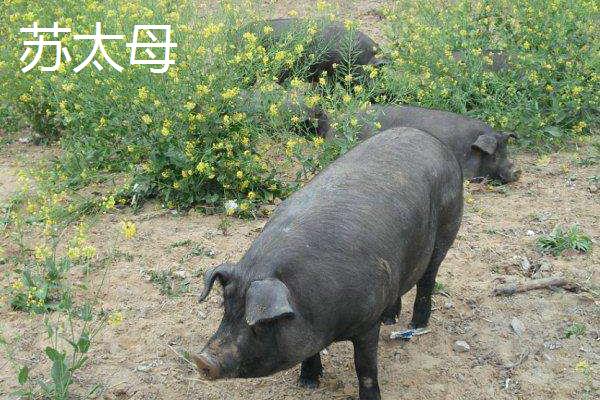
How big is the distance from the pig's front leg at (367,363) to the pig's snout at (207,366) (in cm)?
71

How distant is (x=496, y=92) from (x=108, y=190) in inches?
126

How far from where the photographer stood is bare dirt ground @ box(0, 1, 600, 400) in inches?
145

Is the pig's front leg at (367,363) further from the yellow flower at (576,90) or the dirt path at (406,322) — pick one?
the yellow flower at (576,90)

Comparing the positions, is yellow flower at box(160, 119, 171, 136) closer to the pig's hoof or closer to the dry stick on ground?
the pig's hoof

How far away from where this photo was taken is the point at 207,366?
284 centimetres

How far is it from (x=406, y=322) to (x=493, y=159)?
7.86 feet

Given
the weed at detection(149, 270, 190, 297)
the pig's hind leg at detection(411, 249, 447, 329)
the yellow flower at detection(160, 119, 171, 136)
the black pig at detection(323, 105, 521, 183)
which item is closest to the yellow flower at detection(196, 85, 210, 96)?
the yellow flower at detection(160, 119, 171, 136)

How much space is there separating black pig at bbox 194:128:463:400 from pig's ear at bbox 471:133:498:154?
2.35m

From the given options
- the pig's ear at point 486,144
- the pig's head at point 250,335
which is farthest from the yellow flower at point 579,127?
the pig's head at point 250,335

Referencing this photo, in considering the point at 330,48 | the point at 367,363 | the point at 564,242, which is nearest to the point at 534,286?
the point at 564,242

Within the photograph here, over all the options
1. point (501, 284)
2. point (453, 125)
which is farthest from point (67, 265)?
point (453, 125)

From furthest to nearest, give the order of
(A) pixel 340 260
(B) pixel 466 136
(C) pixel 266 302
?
(B) pixel 466 136 < (A) pixel 340 260 < (C) pixel 266 302

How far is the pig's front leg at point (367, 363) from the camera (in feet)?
10.9

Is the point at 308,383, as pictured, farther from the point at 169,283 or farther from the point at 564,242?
the point at 564,242
